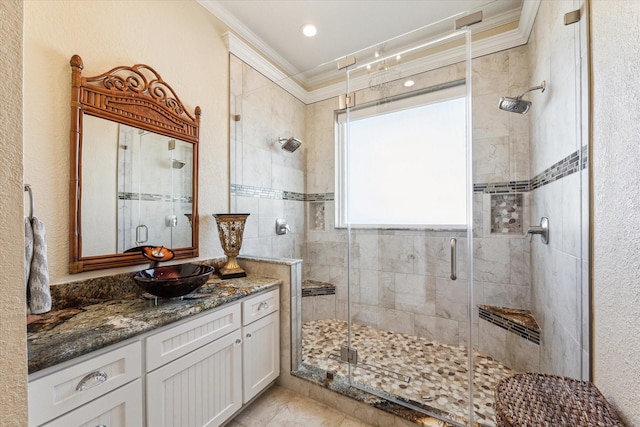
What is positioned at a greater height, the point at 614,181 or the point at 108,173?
the point at 108,173

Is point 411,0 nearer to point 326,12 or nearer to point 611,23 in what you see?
point 326,12

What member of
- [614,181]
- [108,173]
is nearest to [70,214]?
[108,173]

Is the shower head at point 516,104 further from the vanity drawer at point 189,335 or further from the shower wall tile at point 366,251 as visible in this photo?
the vanity drawer at point 189,335

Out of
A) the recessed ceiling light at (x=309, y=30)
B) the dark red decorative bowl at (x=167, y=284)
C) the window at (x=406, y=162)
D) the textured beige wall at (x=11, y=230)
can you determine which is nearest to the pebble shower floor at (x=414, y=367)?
the window at (x=406, y=162)

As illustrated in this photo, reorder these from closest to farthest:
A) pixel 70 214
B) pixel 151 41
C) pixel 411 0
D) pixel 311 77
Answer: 1. pixel 70 214
2. pixel 151 41
3. pixel 411 0
4. pixel 311 77

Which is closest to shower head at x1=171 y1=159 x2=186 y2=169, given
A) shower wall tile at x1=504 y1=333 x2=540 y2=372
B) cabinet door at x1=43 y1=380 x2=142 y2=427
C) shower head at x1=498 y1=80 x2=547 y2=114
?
cabinet door at x1=43 y1=380 x2=142 y2=427

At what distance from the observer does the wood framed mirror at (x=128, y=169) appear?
1.37 meters

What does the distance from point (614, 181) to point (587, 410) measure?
2.62 ft

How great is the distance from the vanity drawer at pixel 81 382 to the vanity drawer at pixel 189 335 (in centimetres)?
6

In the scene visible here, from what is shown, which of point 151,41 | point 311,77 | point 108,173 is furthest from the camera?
point 311,77

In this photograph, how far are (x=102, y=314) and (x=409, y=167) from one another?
229 cm

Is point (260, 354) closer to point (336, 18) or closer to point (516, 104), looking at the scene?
point (516, 104)

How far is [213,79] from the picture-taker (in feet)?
6.96

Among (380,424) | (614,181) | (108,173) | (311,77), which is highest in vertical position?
(311,77)
